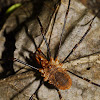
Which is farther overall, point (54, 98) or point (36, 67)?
point (36, 67)

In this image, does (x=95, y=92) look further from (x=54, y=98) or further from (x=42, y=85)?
(x=42, y=85)

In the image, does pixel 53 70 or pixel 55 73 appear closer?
pixel 55 73

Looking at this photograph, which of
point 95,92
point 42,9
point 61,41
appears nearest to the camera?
point 95,92

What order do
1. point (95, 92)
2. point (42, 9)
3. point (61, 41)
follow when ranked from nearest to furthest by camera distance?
point (95, 92) < point (61, 41) < point (42, 9)

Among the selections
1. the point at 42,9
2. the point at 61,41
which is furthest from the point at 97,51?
the point at 42,9

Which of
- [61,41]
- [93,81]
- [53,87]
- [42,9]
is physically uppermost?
[42,9]

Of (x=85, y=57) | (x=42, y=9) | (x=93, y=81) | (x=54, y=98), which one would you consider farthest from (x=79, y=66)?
(x=42, y=9)

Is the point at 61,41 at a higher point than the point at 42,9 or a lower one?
lower
